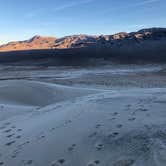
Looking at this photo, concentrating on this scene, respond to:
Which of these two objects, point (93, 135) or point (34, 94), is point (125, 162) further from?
point (34, 94)

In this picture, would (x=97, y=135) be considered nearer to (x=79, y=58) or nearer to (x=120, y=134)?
(x=120, y=134)

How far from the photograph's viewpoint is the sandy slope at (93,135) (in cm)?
384

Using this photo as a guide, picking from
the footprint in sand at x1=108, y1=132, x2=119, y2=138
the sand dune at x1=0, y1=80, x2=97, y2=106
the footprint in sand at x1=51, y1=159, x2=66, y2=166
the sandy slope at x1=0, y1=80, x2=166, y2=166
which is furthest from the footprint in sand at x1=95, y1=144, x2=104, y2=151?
the sand dune at x1=0, y1=80, x2=97, y2=106

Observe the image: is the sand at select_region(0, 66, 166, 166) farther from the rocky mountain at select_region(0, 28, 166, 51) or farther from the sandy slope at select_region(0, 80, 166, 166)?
the rocky mountain at select_region(0, 28, 166, 51)

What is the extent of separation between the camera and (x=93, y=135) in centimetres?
440

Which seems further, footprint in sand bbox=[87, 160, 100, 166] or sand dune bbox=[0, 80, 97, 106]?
sand dune bbox=[0, 80, 97, 106]

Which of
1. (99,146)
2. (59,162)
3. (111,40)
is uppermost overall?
(99,146)

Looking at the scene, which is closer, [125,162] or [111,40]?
[125,162]

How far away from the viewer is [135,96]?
5898 millimetres

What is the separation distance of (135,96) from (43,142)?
1.85m

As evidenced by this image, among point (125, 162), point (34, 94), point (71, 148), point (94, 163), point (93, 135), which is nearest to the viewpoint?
point (125, 162)

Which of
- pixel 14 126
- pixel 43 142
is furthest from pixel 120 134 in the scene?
pixel 14 126

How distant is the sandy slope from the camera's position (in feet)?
12.6

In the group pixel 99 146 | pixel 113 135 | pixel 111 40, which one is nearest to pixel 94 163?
pixel 99 146
